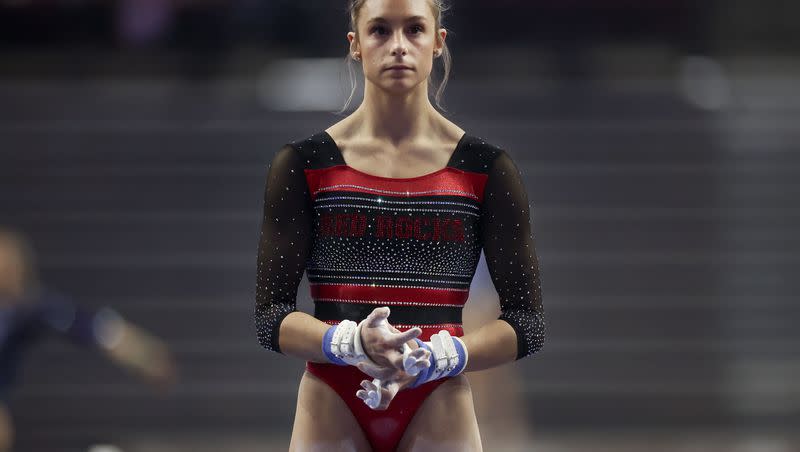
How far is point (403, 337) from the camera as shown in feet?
7.60

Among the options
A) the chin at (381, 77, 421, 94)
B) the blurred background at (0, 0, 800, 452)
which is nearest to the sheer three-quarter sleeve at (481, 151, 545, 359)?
the chin at (381, 77, 421, 94)

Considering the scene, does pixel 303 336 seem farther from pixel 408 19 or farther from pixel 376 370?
pixel 408 19

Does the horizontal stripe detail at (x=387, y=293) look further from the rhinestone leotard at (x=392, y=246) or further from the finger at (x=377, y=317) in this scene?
the finger at (x=377, y=317)

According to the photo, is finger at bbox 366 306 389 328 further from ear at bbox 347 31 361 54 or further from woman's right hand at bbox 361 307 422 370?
ear at bbox 347 31 361 54

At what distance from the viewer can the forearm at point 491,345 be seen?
2.48m

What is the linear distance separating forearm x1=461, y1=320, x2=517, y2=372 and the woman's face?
56cm

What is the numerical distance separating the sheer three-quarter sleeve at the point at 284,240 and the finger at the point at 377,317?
0.92 ft
